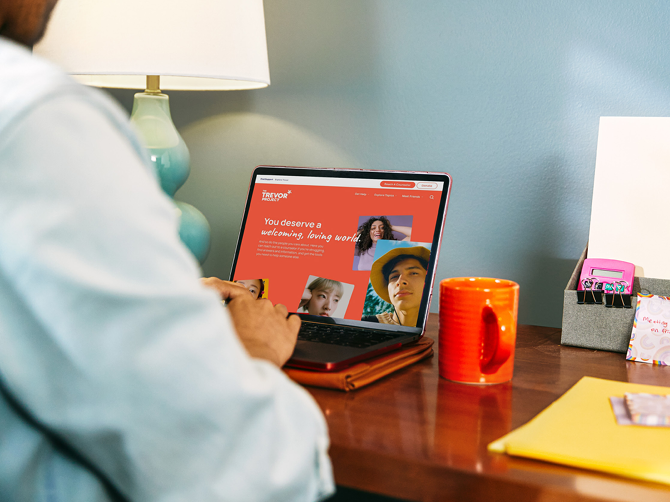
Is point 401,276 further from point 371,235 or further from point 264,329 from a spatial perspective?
point 264,329

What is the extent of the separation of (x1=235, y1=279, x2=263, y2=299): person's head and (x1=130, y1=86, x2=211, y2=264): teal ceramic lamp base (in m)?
0.19

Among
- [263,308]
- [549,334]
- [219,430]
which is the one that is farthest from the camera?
[549,334]

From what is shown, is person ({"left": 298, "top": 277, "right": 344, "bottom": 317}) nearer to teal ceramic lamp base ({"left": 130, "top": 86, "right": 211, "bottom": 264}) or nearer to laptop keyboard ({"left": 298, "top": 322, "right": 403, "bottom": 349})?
laptop keyboard ({"left": 298, "top": 322, "right": 403, "bottom": 349})

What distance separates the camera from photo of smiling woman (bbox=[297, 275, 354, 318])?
936 millimetres

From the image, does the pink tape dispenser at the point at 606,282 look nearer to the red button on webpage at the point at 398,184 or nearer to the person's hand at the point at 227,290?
the red button on webpage at the point at 398,184

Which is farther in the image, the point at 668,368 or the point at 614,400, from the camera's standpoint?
the point at 668,368

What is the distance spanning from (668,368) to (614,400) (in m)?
0.20

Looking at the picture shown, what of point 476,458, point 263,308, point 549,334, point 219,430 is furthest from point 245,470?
point 549,334

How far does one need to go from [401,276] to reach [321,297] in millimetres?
136

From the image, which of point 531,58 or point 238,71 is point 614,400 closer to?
point 531,58

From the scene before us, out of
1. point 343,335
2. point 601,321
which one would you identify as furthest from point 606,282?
point 343,335

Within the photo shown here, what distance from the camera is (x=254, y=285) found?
100cm

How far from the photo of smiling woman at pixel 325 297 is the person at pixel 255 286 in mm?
77

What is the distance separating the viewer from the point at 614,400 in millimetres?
606
